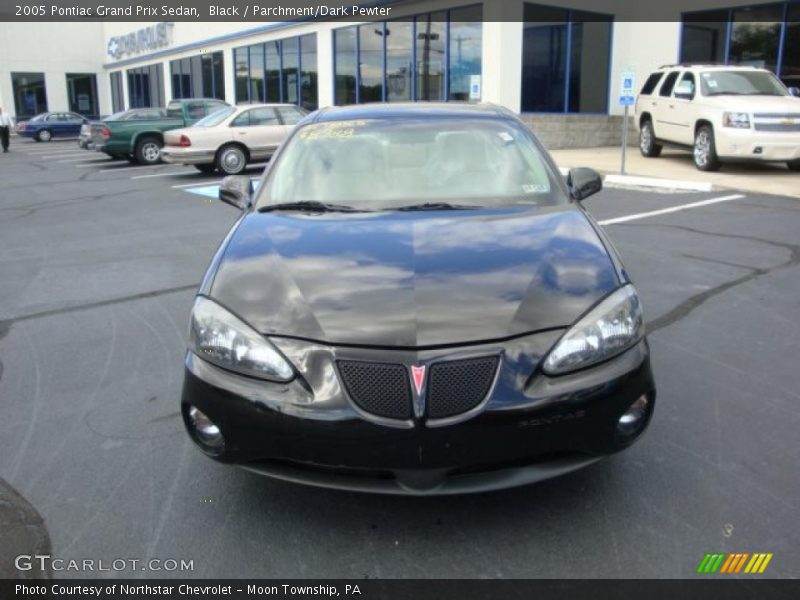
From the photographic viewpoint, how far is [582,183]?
13.9 ft

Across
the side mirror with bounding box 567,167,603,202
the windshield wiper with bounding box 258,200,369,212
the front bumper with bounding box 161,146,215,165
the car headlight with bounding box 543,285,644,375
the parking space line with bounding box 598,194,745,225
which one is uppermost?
the side mirror with bounding box 567,167,603,202

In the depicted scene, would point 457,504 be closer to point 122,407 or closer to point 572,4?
point 122,407

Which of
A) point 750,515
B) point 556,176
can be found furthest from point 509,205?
point 750,515

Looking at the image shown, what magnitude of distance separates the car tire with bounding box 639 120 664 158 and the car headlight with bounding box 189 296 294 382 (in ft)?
50.3

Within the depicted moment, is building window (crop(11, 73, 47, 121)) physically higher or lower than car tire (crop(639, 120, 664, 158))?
higher

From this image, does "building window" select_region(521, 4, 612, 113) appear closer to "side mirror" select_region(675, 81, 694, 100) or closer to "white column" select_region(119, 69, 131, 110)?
"side mirror" select_region(675, 81, 694, 100)

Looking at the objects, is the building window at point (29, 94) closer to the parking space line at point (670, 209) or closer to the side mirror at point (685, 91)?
the side mirror at point (685, 91)

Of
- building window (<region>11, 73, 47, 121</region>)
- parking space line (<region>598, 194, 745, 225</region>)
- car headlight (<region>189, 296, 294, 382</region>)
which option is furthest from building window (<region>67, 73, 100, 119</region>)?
car headlight (<region>189, 296, 294, 382</region>)

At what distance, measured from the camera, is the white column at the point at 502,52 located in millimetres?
18344

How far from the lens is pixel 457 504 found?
2996 millimetres

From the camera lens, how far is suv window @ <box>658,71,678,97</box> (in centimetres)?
1513

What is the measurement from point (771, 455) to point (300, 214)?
2.52 m

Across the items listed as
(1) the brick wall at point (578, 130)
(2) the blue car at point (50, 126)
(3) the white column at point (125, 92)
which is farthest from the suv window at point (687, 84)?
(3) the white column at point (125, 92)

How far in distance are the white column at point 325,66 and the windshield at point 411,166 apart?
20930mm
